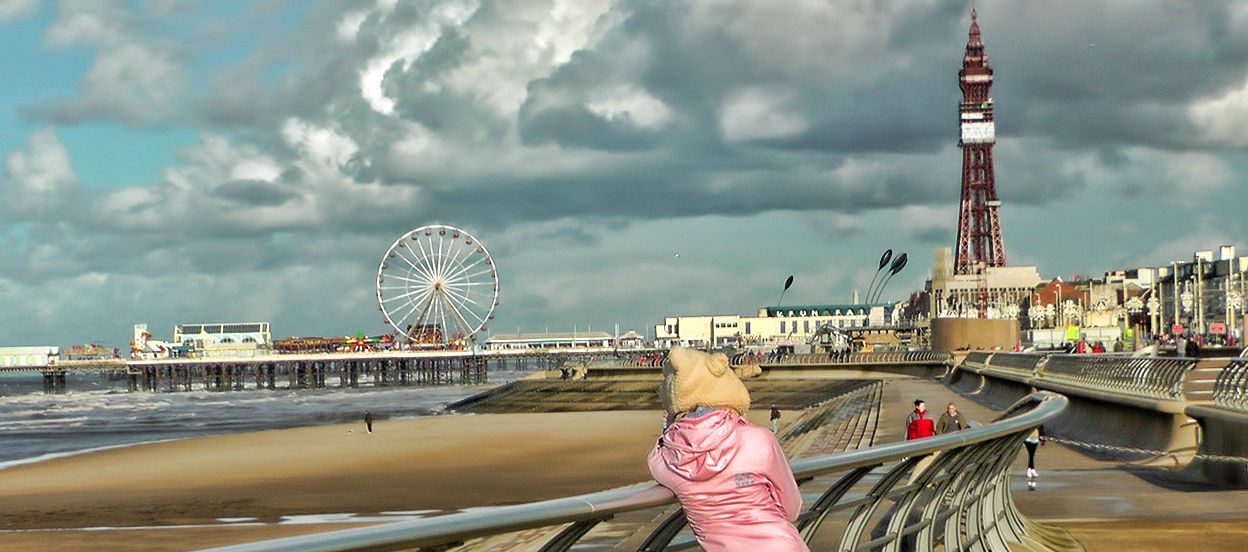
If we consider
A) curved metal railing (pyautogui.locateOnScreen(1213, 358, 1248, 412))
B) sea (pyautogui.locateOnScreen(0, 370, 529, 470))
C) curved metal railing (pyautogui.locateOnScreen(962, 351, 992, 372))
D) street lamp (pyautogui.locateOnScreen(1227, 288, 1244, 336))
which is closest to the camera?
curved metal railing (pyautogui.locateOnScreen(1213, 358, 1248, 412))

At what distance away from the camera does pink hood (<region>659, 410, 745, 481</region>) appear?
3783 mm

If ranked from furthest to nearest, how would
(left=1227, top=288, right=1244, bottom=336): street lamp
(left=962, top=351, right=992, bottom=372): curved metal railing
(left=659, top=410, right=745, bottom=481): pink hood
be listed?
(left=1227, top=288, right=1244, bottom=336): street lamp
(left=962, top=351, right=992, bottom=372): curved metal railing
(left=659, top=410, right=745, bottom=481): pink hood

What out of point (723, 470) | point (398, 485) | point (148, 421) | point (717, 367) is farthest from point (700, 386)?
point (148, 421)

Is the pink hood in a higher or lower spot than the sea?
higher

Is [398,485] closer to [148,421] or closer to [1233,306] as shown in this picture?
[148,421]

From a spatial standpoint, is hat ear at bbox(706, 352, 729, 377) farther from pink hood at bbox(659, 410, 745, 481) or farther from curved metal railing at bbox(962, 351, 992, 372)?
curved metal railing at bbox(962, 351, 992, 372)

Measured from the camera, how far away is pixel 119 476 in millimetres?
34344

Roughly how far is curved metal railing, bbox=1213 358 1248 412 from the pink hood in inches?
493

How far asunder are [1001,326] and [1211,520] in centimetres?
5785

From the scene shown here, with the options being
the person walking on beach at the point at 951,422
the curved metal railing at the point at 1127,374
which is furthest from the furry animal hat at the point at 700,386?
the curved metal railing at the point at 1127,374

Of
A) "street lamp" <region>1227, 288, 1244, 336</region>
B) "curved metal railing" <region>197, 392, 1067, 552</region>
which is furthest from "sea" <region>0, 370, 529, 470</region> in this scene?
"street lamp" <region>1227, 288, 1244, 336</region>

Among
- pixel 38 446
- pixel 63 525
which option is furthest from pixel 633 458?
pixel 38 446

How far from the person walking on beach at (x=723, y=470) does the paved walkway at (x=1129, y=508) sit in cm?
578

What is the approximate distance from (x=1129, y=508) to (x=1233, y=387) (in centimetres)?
461
